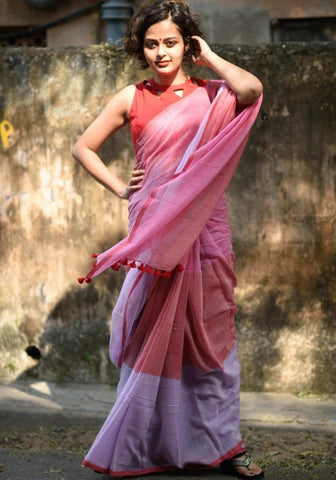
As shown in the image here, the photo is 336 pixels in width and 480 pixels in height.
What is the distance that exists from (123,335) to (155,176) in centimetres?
70

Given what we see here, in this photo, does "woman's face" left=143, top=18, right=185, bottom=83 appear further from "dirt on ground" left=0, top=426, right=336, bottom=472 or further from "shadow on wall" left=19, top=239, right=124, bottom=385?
"dirt on ground" left=0, top=426, right=336, bottom=472

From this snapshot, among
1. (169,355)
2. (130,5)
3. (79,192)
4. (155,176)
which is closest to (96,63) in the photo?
(79,192)

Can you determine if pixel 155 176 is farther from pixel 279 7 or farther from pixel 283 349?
pixel 279 7

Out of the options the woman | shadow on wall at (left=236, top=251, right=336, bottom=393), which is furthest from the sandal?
shadow on wall at (left=236, top=251, right=336, bottom=393)

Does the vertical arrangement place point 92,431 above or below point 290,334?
below

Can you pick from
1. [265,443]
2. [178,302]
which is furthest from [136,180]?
[265,443]

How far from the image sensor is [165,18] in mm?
3707

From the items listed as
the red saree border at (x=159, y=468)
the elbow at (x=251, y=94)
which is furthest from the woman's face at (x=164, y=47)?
the red saree border at (x=159, y=468)

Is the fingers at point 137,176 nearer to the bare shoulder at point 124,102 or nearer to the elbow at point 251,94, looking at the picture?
the bare shoulder at point 124,102

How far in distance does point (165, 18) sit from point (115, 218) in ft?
5.77

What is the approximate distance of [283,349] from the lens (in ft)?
16.9

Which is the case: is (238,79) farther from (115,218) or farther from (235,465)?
(115,218)

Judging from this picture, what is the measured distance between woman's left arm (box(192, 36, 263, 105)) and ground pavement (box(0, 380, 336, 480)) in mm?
1629

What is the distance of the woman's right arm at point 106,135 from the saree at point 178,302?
12cm
